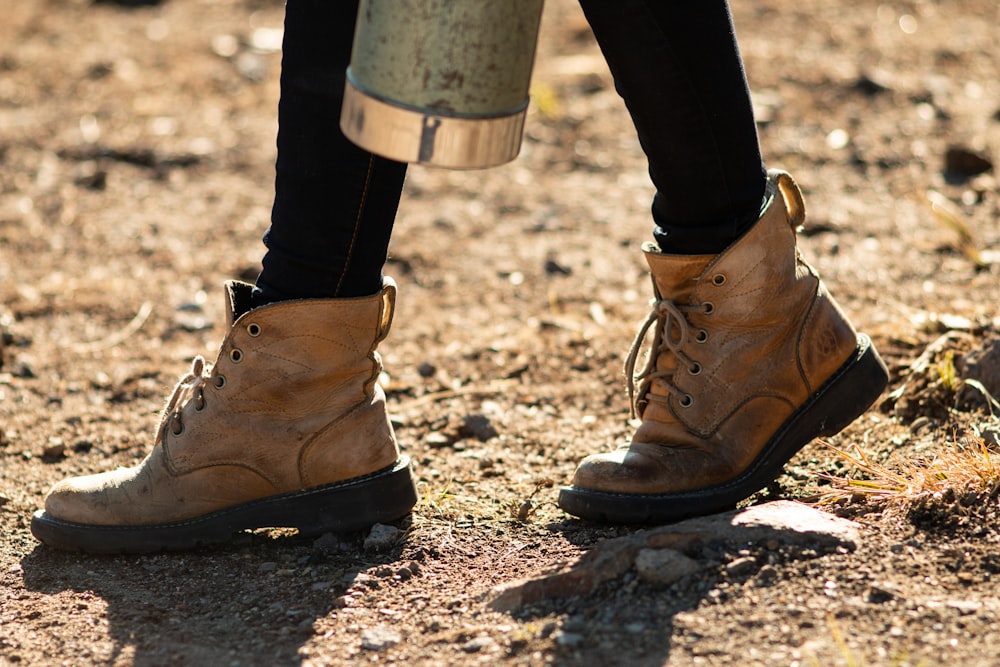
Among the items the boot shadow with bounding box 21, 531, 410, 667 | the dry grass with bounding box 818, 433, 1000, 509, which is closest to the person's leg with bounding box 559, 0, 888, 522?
the dry grass with bounding box 818, 433, 1000, 509

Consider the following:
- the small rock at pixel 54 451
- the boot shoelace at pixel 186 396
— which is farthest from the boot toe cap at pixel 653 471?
the small rock at pixel 54 451

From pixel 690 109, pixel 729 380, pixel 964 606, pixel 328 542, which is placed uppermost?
pixel 690 109

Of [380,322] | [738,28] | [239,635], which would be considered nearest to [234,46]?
[738,28]

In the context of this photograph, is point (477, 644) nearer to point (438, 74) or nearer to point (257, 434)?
point (257, 434)

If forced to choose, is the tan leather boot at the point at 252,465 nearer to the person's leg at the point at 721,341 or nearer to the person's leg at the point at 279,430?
the person's leg at the point at 279,430

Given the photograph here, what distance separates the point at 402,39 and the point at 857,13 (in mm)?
4422

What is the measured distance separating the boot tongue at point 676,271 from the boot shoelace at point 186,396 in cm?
81

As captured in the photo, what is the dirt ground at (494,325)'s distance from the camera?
175 centimetres

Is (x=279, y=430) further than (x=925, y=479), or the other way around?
(x=279, y=430)

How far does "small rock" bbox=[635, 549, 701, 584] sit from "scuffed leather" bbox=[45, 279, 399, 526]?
556 millimetres

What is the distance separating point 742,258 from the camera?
1.96 metres

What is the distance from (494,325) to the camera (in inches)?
127

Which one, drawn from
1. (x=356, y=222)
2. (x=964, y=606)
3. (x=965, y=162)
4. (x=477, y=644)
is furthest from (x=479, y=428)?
(x=965, y=162)

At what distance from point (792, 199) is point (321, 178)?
84 cm
